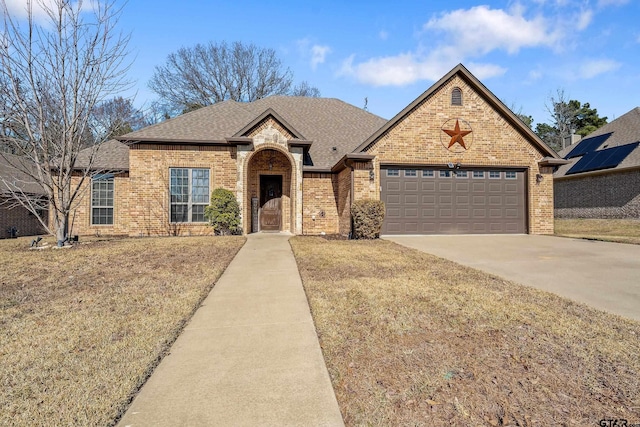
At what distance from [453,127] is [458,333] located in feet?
38.2

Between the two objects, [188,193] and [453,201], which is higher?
[188,193]

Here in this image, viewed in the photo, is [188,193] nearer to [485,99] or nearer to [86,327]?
[86,327]

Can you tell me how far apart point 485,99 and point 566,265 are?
8.77 meters

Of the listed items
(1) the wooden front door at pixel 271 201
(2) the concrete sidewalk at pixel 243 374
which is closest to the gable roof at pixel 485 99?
(1) the wooden front door at pixel 271 201

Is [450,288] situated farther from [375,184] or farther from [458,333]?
[375,184]

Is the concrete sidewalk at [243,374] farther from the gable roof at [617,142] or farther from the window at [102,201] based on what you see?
the gable roof at [617,142]

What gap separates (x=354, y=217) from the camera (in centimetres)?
1177

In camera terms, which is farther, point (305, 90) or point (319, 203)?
point (305, 90)

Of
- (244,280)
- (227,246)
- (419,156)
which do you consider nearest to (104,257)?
(227,246)

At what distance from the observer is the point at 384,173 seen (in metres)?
13.0

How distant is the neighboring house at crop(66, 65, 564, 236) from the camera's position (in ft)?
42.5

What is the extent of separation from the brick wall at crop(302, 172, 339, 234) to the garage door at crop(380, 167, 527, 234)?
2696 millimetres

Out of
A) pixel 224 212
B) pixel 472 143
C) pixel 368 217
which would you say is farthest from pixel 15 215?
pixel 472 143

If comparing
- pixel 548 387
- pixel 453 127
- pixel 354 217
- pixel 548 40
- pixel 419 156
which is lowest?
pixel 548 387
